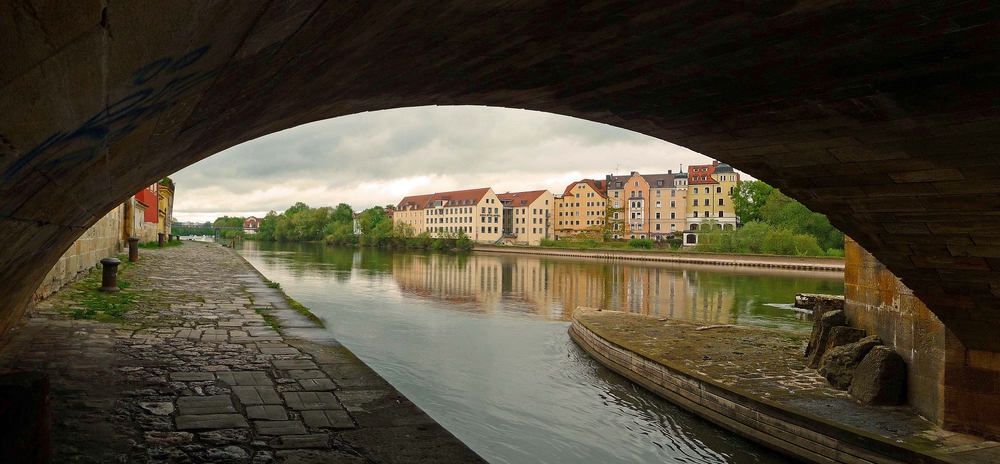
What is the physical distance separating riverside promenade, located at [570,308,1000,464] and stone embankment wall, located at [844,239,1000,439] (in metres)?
0.24

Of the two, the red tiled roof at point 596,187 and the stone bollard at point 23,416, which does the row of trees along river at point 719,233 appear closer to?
the red tiled roof at point 596,187

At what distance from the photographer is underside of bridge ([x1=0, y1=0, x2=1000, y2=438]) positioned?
5.37ft

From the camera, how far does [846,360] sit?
848 centimetres

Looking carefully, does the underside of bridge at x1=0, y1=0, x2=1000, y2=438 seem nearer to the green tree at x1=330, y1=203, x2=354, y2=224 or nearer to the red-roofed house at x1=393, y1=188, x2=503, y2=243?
the red-roofed house at x1=393, y1=188, x2=503, y2=243

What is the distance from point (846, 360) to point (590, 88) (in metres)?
6.34

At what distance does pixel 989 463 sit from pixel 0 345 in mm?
11009

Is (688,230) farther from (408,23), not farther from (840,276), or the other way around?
(408,23)

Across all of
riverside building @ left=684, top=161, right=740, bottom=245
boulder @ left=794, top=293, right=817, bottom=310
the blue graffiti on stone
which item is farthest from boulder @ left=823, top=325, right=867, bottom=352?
riverside building @ left=684, top=161, right=740, bottom=245

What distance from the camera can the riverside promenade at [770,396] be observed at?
6586 millimetres

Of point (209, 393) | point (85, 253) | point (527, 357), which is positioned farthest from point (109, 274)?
point (527, 357)

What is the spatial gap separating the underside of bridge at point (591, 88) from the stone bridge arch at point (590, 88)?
14mm

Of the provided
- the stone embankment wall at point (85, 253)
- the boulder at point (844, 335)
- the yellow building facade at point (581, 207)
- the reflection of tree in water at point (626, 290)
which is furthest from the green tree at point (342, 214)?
the boulder at point (844, 335)

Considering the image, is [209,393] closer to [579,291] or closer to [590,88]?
[590,88]

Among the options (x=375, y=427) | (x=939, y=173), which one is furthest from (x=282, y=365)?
(x=939, y=173)
